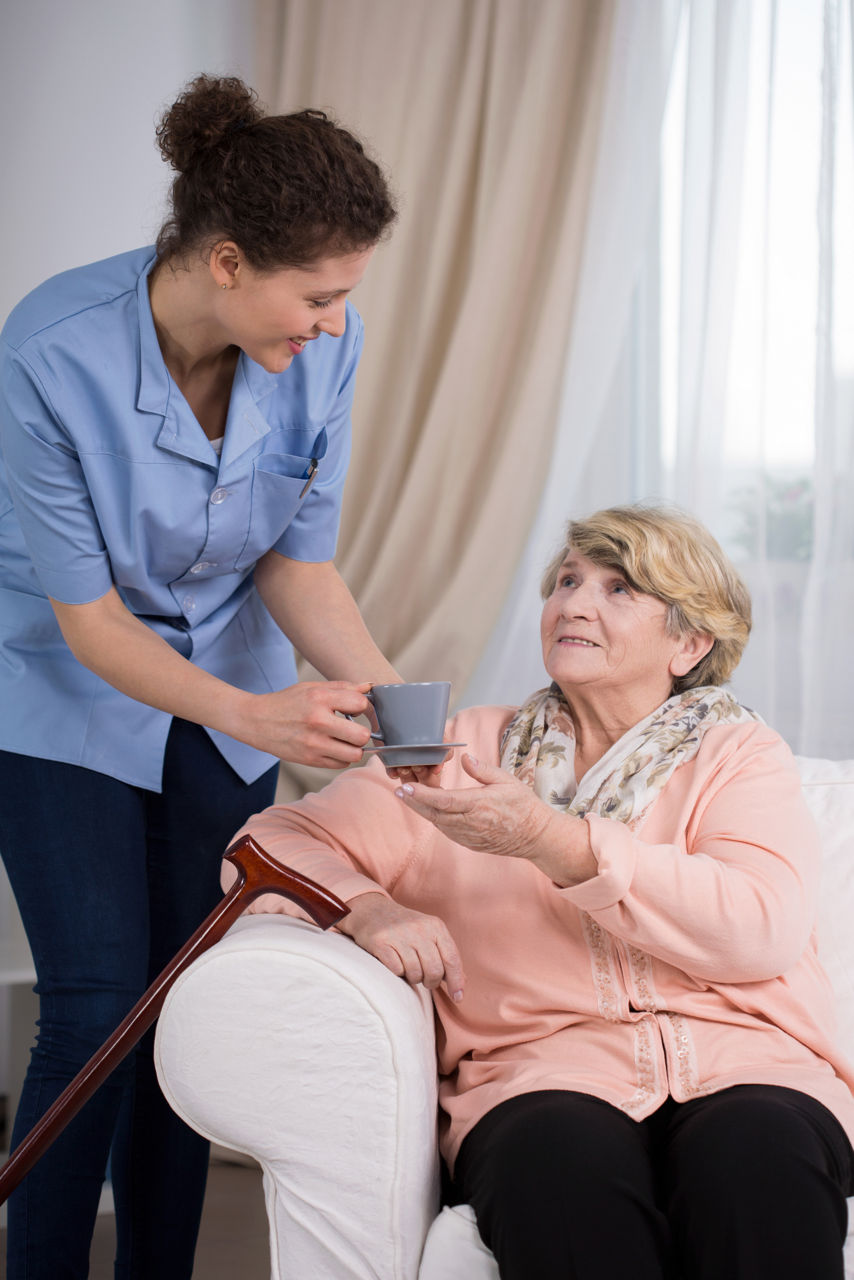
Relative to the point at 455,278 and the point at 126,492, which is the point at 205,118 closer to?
the point at 126,492

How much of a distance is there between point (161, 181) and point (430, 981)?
229cm

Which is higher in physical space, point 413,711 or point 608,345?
point 608,345

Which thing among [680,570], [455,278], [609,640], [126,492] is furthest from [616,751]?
[455,278]

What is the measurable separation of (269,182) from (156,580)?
1.82 ft

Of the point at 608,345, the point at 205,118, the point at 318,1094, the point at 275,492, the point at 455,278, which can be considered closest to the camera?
the point at 318,1094

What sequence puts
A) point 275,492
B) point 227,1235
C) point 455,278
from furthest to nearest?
point 455,278 < point 227,1235 < point 275,492

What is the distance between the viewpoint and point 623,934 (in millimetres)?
1376

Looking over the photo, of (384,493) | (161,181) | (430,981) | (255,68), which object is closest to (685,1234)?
(430,981)

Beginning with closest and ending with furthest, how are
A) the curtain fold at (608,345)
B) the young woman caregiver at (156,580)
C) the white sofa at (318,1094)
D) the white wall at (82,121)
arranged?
the white sofa at (318,1094) → the young woman caregiver at (156,580) → the curtain fold at (608,345) → the white wall at (82,121)

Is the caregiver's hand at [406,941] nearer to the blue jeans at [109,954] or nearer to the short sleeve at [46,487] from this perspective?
the blue jeans at [109,954]

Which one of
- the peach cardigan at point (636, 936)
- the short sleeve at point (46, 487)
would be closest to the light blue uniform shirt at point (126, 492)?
the short sleeve at point (46, 487)

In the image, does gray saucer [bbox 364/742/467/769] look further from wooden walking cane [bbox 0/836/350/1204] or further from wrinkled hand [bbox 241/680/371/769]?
wooden walking cane [bbox 0/836/350/1204]

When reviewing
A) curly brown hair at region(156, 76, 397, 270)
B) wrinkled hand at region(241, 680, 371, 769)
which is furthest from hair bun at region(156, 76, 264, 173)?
wrinkled hand at region(241, 680, 371, 769)

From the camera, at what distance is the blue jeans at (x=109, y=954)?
140 centimetres
